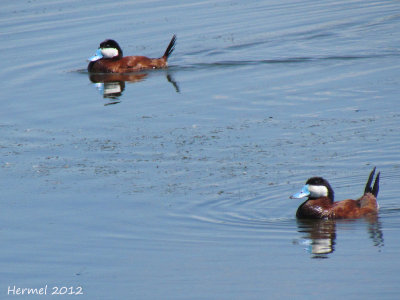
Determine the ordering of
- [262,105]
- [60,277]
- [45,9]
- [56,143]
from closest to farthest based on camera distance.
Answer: [60,277] → [56,143] → [262,105] → [45,9]

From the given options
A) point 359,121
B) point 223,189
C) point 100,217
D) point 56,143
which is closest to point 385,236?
point 223,189

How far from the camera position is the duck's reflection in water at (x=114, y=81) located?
1688 centimetres

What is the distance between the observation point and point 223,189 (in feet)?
35.4

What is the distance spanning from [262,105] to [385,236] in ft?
18.9

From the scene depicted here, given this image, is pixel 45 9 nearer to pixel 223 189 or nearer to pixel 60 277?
pixel 223 189

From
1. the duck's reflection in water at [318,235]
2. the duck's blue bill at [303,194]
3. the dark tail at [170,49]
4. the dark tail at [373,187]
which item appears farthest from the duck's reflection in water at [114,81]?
the duck's reflection in water at [318,235]

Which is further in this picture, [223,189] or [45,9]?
[45,9]

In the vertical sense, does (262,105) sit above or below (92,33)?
below

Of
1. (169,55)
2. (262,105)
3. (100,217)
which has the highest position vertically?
(169,55)

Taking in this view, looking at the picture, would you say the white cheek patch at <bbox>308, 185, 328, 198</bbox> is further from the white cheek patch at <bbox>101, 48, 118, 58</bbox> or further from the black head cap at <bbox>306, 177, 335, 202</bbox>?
the white cheek patch at <bbox>101, 48, 118, 58</bbox>

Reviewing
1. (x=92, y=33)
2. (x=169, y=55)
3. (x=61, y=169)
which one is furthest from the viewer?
(x=92, y=33)

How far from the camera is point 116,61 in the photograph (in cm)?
1908

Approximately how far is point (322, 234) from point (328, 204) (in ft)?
2.26

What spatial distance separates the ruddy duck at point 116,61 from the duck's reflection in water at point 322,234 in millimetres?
9288
